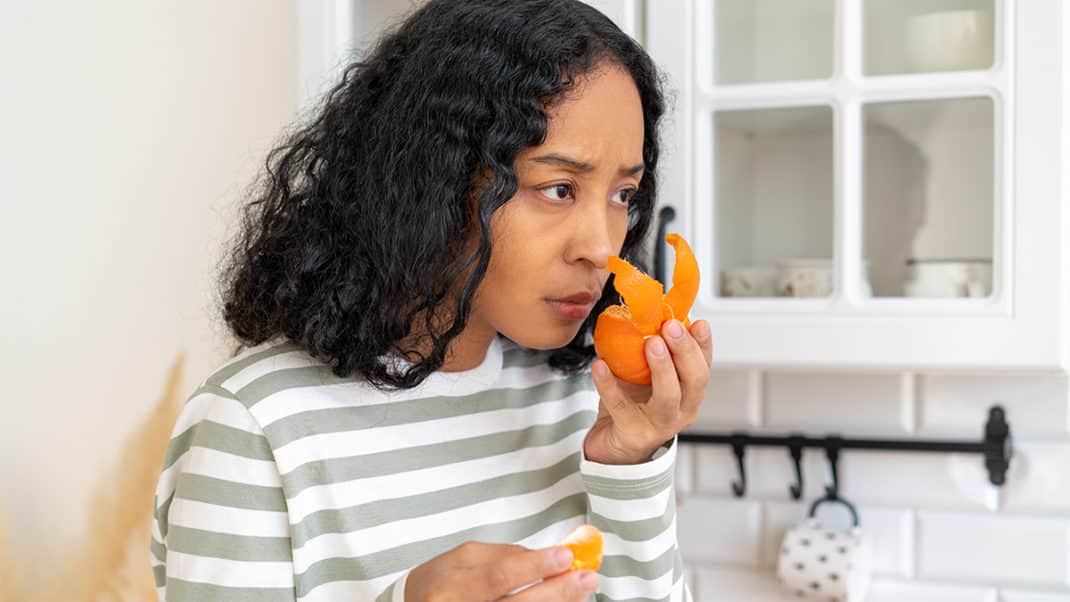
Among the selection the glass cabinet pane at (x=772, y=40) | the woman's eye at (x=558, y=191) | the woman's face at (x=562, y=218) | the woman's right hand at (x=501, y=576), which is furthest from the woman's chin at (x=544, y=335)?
the glass cabinet pane at (x=772, y=40)

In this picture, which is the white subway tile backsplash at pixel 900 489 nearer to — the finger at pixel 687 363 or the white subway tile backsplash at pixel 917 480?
the white subway tile backsplash at pixel 917 480

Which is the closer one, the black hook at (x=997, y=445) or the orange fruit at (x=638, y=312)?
the orange fruit at (x=638, y=312)

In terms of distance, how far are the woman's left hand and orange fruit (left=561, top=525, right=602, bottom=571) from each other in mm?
176

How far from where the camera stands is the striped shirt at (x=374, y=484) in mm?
796

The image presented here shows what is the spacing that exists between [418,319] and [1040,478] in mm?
885

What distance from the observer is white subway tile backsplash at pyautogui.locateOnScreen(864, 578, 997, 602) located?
137 centimetres

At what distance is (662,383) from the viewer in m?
A: 0.82

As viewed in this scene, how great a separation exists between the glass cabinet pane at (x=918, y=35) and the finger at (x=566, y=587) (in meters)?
0.73

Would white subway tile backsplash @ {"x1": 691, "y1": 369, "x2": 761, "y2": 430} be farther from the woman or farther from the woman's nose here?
the woman's nose

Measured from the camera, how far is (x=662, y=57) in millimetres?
1189

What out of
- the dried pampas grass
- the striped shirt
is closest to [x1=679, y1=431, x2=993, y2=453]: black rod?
the striped shirt

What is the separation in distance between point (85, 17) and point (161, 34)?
142 millimetres

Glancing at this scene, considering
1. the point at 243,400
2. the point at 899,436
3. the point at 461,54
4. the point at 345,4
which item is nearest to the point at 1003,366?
the point at 899,436

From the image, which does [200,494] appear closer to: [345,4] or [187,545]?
[187,545]
